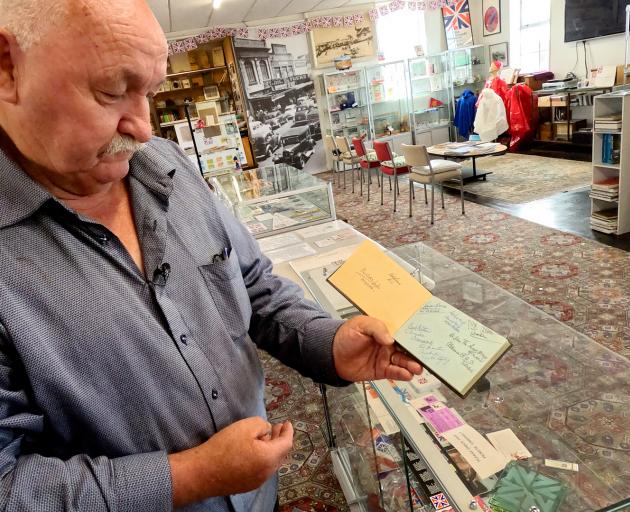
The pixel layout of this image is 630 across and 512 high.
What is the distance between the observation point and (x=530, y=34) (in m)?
8.07

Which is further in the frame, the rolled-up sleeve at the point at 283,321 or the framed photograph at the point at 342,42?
the framed photograph at the point at 342,42

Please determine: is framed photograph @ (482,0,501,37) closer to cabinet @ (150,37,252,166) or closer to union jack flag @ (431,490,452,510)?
cabinet @ (150,37,252,166)

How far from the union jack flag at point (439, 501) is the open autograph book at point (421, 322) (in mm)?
309

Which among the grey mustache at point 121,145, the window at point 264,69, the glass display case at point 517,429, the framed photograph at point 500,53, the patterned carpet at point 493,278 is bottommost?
the patterned carpet at point 493,278

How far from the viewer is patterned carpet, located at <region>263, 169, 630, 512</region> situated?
81.0 inches

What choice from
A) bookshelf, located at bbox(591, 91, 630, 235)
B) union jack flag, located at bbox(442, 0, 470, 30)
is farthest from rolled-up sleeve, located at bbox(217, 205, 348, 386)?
union jack flag, located at bbox(442, 0, 470, 30)

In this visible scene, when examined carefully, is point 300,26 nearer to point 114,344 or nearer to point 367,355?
point 367,355

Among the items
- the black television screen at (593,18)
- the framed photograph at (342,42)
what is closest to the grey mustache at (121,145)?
the black television screen at (593,18)

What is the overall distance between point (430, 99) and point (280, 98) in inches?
122

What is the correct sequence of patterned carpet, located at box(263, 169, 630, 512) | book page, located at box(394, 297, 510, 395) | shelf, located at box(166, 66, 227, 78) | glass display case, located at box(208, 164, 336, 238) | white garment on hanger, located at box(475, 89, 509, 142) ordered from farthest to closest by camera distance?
1. shelf, located at box(166, 66, 227, 78)
2. white garment on hanger, located at box(475, 89, 509, 142)
3. glass display case, located at box(208, 164, 336, 238)
4. patterned carpet, located at box(263, 169, 630, 512)
5. book page, located at box(394, 297, 510, 395)

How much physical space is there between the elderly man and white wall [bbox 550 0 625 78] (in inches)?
300

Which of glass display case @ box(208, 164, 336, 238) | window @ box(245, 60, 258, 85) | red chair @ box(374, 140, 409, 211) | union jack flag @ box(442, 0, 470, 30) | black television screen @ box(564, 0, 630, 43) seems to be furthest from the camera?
union jack flag @ box(442, 0, 470, 30)

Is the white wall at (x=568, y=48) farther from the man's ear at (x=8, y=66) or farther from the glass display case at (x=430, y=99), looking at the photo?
the man's ear at (x=8, y=66)

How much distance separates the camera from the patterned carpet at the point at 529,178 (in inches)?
215
